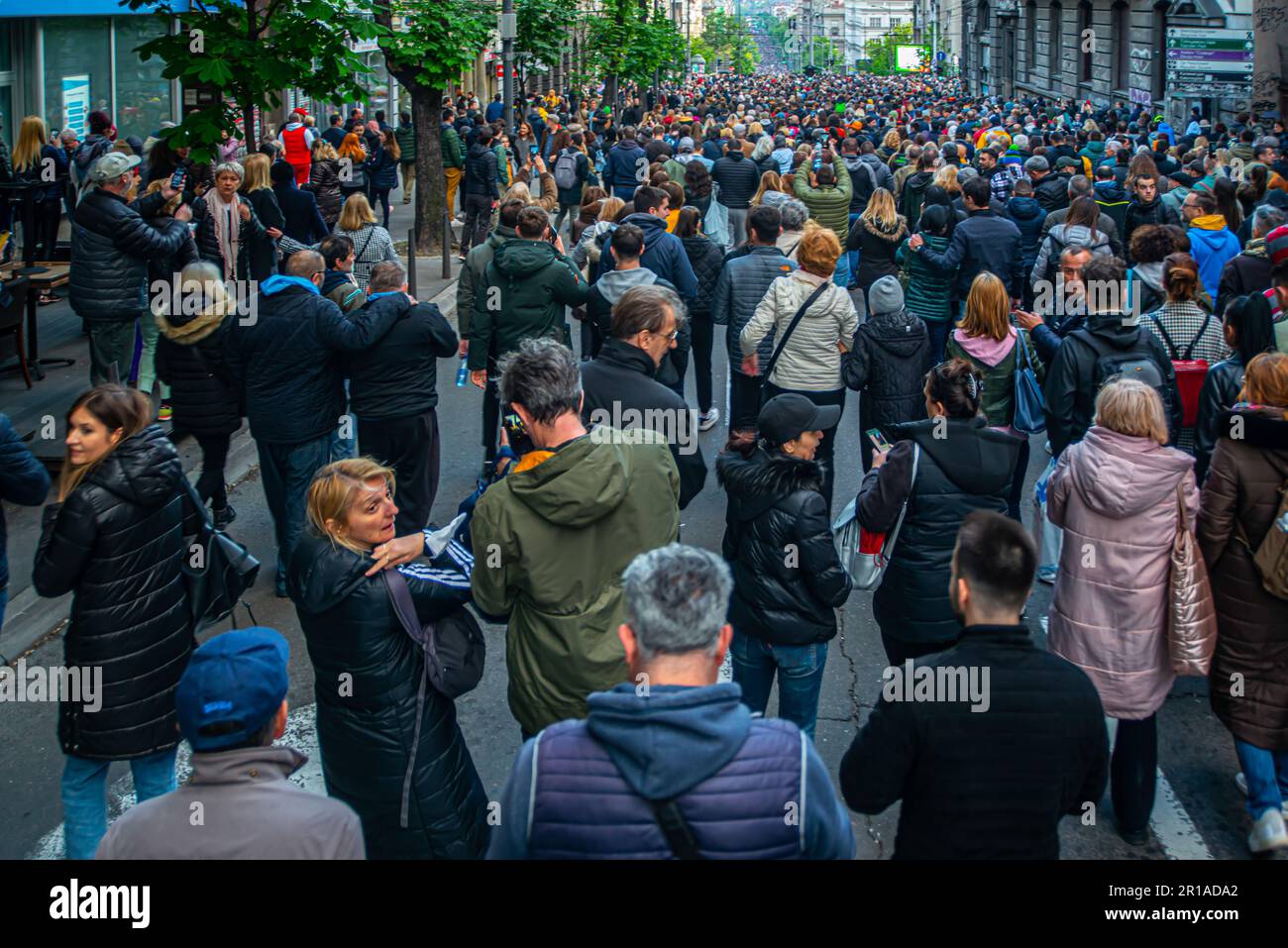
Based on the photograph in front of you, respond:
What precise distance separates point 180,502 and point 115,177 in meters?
5.41

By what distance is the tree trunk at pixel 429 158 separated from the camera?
18.8m

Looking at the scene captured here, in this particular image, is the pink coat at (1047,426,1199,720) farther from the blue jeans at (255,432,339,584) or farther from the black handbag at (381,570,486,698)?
the blue jeans at (255,432,339,584)

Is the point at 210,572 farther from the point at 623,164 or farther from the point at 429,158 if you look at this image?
the point at 623,164

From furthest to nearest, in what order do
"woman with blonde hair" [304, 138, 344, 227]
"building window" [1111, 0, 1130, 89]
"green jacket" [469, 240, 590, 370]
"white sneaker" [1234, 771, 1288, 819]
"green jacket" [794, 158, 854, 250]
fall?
"building window" [1111, 0, 1130, 89], "woman with blonde hair" [304, 138, 344, 227], "green jacket" [794, 158, 854, 250], "green jacket" [469, 240, 590, 370], "white sneaker" [1234, 771, 1288, 819]

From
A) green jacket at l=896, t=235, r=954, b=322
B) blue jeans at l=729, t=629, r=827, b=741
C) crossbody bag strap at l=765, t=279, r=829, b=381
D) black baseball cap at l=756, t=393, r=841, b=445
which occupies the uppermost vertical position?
green jacket at l=896, t=235, r=954, b=322

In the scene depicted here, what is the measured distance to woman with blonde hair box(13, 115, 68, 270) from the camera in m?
14.6

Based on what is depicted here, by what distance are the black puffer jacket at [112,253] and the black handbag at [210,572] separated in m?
5.18

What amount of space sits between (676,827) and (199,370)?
19.6 feet

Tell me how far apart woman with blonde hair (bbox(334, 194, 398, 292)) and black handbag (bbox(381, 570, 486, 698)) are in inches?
223

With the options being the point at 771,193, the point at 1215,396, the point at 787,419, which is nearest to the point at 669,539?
the point at 787,419

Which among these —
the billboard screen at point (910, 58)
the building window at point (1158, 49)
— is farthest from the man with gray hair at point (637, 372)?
the billboard screen at point (910, 58)

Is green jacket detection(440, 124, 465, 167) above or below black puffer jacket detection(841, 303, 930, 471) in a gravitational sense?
above

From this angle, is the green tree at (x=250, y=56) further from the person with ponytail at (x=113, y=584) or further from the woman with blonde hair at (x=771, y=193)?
the person with ponytail at (x=113, y=584)

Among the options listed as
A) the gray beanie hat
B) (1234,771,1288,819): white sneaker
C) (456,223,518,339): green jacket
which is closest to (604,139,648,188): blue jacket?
(456,223,518,339): green jacket
